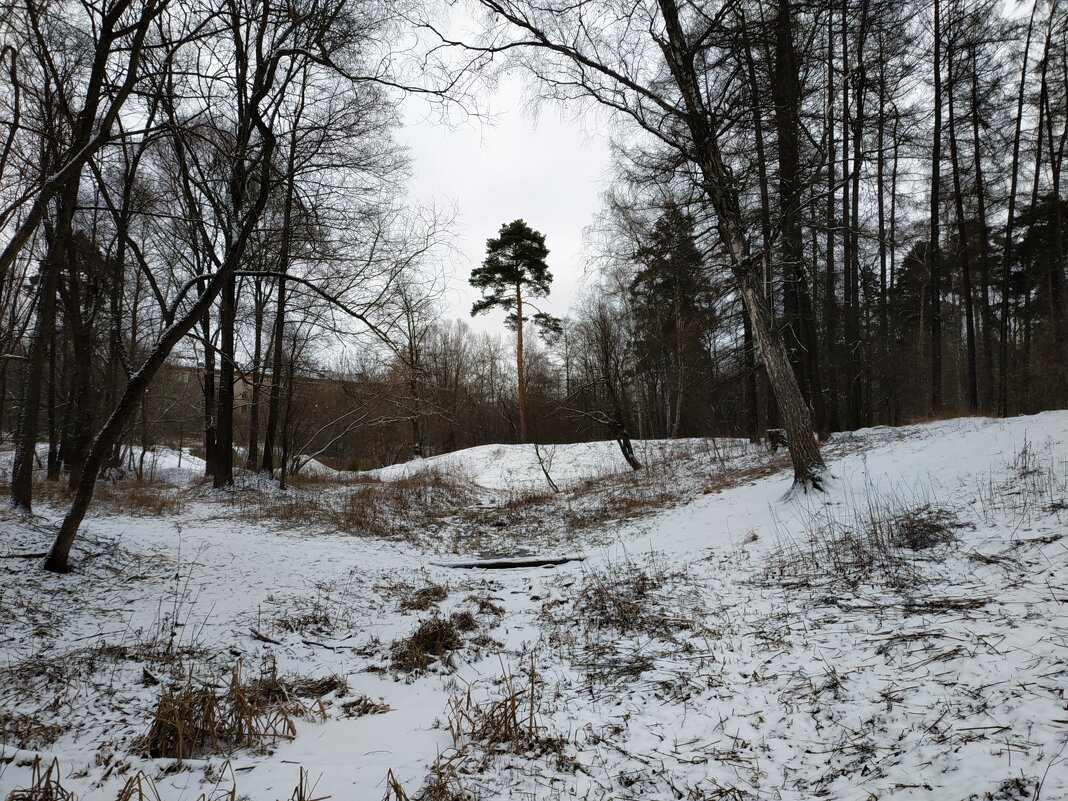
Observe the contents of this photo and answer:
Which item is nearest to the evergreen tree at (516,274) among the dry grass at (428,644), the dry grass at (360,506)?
the dry grass at (360,506)

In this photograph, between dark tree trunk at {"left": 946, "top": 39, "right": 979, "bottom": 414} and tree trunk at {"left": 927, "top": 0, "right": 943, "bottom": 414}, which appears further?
dark tree trunk at {"left": 946, "top": 39, "right": 979, "bottom": 414}

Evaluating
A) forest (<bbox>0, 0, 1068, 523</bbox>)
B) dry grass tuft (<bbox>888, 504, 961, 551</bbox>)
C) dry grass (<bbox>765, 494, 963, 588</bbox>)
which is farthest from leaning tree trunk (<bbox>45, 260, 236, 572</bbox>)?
dry grass tuft (<bbox>888, 504, 961, 551</bbox>)

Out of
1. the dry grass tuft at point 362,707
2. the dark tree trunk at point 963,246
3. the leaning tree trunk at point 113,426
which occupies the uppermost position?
the dark tree trunk at point 963,246

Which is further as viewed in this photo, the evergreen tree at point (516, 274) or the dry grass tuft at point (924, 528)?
the evergreen tree at point (516, 274)

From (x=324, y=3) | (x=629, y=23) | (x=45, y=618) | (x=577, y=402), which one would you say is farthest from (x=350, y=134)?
(x=577, y=402)

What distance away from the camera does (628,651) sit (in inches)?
146

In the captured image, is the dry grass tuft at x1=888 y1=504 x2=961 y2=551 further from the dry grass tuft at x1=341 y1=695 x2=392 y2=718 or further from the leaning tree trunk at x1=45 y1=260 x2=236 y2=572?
the leaning tree trunk at x1=45 y1=260 x2=236 y2=572

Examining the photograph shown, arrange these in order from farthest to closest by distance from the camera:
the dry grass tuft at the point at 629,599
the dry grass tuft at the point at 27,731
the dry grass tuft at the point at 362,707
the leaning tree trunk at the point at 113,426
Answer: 1. the leaning tree trunk at the point at 113,426
2. the dry grass tuft at the point at 629,599
3. the dry grass tuft at the point at 362,707
4. the dry grass tuft at the point at 27,731

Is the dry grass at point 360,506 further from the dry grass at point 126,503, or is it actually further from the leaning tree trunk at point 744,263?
the leaning tree trunk at point 744,263

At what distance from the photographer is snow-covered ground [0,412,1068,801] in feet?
7.16

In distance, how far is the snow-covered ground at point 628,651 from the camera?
7.16ft

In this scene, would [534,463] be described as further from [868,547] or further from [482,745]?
[482,745]

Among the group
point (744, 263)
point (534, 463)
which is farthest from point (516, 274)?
point (744, 263)

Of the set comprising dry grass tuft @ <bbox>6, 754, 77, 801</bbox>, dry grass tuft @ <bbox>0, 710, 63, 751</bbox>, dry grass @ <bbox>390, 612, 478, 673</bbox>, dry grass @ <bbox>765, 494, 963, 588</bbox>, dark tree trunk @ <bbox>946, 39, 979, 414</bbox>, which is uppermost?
dark tree trunk @ <bbox>946, 39, 979, 414</bbox>
